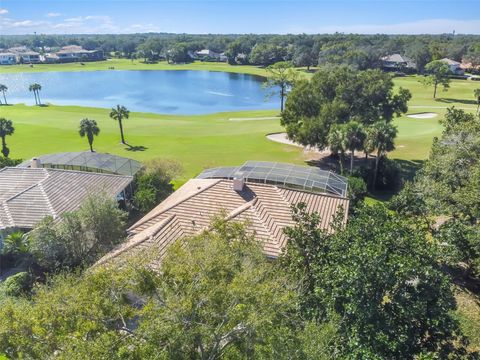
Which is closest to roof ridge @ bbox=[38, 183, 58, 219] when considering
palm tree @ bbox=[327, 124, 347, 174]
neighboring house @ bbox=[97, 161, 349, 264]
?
neighboring house @ bbox=[97, 161, 349, 264]

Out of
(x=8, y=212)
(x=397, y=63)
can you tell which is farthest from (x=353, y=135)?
(x=397, y=63)

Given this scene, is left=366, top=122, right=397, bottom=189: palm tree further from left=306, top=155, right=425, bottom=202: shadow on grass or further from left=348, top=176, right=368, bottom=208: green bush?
left=348, top=176, right=368, bottom=208: green bush

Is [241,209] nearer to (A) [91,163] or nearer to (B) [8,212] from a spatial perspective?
(B) [8,212]

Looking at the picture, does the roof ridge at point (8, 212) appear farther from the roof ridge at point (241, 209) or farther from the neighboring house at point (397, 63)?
the neighboring house at point (397, 63)

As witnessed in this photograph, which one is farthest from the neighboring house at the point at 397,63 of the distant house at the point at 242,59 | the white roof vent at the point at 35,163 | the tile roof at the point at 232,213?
the white roof vent at the point at 35,163

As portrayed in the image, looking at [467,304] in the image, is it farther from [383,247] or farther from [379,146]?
[379,146]

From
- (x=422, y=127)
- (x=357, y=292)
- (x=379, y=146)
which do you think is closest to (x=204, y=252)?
(x=357, y=292)

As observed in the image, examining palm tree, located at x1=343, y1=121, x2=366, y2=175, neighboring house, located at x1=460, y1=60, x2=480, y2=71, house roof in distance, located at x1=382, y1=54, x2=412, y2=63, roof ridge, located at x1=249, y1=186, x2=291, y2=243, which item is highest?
house roof in distance, located at x1=382, y1=54, x2=412, y2=63
